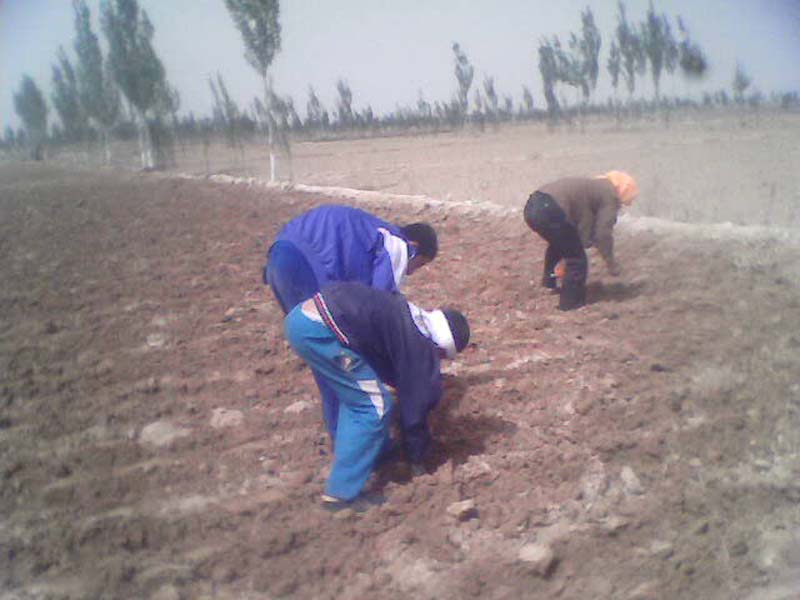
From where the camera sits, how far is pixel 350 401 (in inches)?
120

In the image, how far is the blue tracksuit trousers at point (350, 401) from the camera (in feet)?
9.61

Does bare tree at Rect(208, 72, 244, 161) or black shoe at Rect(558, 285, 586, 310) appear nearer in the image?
black shoe at Rect(558, 285, 586, 310)

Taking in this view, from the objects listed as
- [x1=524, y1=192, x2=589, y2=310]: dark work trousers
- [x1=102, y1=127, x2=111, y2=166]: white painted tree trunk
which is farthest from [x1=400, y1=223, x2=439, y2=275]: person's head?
[x1=102, y1=127, x2=111, y2=166]: white painted tree trunk

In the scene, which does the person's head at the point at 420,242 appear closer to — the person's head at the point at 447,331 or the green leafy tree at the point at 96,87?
the person's head at the point at 447,331

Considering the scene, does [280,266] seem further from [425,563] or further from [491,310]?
[491,310]

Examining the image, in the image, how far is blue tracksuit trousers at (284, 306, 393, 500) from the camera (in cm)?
293

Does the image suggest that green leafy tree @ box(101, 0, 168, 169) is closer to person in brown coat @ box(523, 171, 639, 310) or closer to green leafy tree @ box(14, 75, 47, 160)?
green leafy tree @ box(14, 75, 47, 160)

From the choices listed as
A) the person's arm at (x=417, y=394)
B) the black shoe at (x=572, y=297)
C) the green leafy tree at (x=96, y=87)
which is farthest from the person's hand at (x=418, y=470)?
the green leafy tree at (x=96, y=87)

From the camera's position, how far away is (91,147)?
3359cm

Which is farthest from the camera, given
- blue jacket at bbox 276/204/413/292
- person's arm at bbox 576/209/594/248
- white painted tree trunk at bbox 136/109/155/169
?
white painted tree trunk at bbox 136/109/155/169

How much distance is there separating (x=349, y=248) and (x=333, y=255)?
0.08 metres

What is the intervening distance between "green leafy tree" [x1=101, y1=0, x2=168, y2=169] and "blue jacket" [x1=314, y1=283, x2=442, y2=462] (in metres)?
16.3

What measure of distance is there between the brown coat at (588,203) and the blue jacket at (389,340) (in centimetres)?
253

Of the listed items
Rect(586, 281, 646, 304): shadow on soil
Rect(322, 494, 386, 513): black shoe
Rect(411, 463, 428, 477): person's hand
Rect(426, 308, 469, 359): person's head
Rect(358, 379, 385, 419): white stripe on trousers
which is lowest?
Rect(322, 494, 386, 513): black shoe
